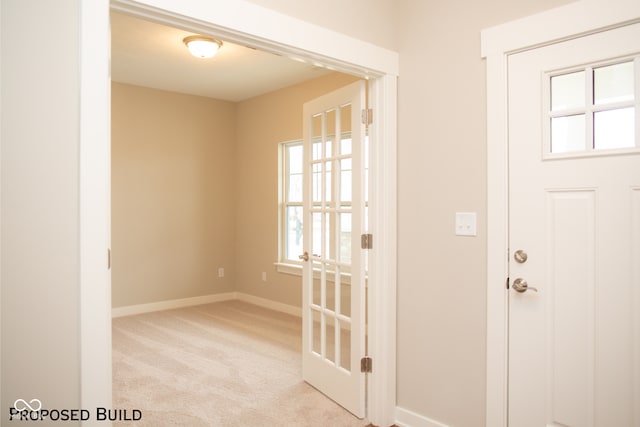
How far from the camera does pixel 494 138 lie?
207 cm

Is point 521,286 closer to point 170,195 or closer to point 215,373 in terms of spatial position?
point 215,373

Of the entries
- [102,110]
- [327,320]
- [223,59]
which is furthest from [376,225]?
[223,59]

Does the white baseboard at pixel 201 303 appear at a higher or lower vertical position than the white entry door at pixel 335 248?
lower

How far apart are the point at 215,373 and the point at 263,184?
9.12 feet

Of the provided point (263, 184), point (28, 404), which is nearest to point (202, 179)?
point (263, 184)

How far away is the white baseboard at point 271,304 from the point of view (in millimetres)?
5000

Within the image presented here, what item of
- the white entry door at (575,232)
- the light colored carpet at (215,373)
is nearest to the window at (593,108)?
the white entry door at (575,232)

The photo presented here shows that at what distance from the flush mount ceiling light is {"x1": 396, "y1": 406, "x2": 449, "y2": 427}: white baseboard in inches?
123

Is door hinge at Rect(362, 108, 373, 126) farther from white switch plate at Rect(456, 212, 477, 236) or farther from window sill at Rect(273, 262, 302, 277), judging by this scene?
window sill at Rect(273, 262, 302, 277)

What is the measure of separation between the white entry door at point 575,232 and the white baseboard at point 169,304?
4.34 metres

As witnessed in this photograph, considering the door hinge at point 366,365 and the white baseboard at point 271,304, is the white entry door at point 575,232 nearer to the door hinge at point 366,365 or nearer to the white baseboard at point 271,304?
the door hinge at point 366,365

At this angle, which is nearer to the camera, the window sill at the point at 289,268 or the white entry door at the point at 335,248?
the white entry door at the point at 335,248

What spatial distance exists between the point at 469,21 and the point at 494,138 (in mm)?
645

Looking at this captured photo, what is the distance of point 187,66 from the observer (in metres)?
4.42
